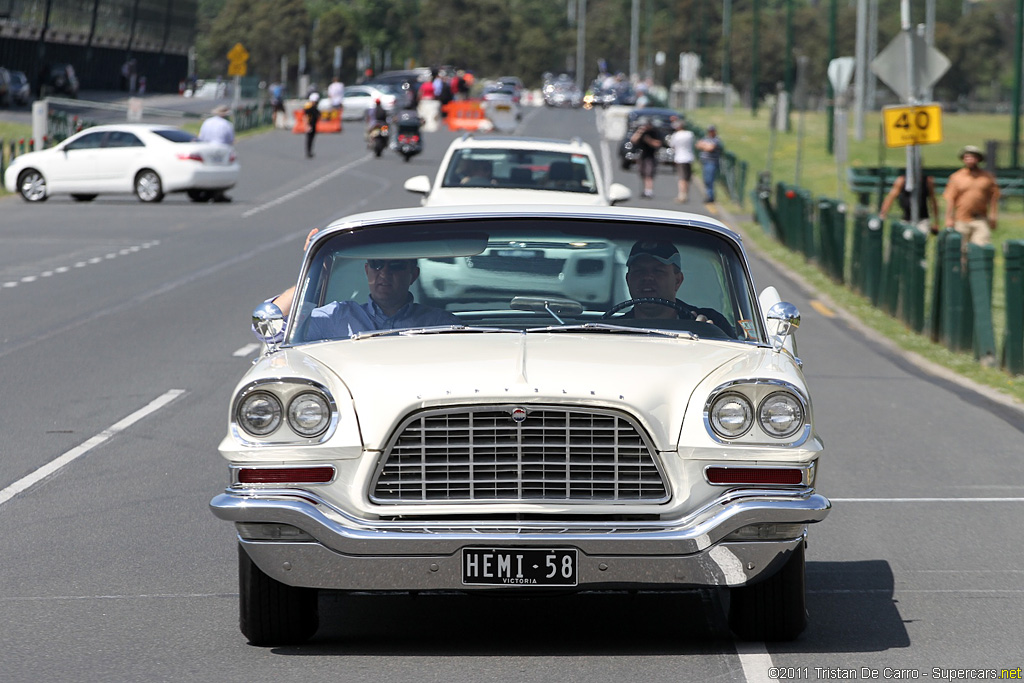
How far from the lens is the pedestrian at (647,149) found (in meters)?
36.8

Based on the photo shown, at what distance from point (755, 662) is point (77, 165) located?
30.9 m

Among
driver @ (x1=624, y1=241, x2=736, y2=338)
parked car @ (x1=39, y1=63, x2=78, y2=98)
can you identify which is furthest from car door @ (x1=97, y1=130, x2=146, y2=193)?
parked car @ (x1=39, y1=63, x2=78, y2=98)

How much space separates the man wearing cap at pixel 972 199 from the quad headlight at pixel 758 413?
16.0 m

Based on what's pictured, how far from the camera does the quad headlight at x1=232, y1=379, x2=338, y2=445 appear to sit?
5.66 m

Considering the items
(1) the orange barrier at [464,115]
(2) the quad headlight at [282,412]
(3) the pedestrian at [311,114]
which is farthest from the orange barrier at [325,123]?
(2) the quad headlight at [282,412]

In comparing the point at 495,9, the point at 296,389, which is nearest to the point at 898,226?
the point at 296,389

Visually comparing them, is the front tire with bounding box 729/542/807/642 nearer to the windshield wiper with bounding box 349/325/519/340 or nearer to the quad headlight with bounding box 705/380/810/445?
the quad headlight with bounding box 705/380/810/445

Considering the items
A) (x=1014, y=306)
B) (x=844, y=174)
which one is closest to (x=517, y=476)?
(x=1014, y=306)

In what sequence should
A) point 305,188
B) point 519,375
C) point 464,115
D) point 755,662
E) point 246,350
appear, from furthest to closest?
1. point 464,115
2. point 305,188
3. point 246,350
4. point 755,662
5. point 519,375

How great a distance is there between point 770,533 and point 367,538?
4.41 ft

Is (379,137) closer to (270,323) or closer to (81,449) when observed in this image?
(81,449)

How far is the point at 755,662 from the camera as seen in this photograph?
5.79 m

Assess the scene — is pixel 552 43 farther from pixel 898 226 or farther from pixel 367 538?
pixel 367 538

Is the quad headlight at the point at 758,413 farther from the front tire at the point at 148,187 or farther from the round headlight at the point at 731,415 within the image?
the front tire at the point at 148,187
